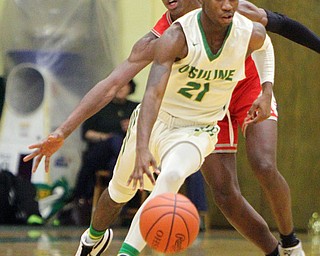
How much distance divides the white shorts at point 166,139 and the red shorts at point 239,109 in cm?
65

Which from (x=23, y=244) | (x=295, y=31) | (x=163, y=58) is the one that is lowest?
(x=23, y=244)

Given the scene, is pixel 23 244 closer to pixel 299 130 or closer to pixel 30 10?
pixel 30 10

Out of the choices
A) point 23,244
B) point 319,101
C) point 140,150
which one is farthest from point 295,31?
point 319,101

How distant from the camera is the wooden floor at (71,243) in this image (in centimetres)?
869

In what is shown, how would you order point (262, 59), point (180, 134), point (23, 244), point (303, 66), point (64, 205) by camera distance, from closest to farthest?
point (180, 134), point (262, 59), point (23, 244), point (64, 205), point (303, 66)

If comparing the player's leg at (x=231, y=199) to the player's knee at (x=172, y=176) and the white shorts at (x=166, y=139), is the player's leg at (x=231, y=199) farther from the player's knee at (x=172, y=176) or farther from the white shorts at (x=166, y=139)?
the player's knee at (x=172, y=176)

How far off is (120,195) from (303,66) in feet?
22.8

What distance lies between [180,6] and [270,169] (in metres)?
1.32

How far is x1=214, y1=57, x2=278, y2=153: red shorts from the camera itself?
22.3 ft

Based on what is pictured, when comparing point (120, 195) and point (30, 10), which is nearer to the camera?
point (120, 195)

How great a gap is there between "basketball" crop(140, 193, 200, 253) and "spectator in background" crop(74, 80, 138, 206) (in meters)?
6.06

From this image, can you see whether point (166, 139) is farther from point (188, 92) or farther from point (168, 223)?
point (168, 223)

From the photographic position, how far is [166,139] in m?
5.93

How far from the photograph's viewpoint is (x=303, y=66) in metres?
13.0
